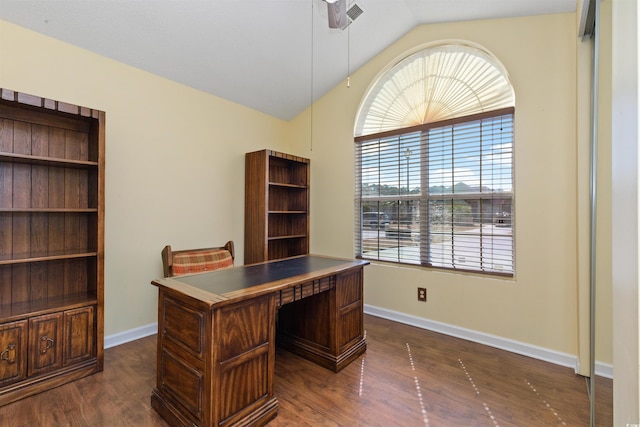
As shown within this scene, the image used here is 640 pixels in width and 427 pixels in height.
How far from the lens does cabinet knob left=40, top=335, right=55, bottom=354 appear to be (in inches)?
76.3

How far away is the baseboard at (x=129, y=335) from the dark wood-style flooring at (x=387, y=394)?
3.1 inches

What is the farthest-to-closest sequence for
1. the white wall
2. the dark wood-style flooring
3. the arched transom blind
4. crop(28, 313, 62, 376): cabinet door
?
the arched transom blind < crop(28, 313, 62, 376): cabinet door < the dark wood-style flooring < the white wall

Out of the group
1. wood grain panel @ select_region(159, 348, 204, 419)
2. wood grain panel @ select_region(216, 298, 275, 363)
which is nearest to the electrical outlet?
wood grain panel @ select_region(216, 298, 275, 363)

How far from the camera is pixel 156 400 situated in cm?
174

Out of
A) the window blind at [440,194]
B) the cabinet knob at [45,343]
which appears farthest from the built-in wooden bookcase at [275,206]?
the cabinet knob at [45,343]

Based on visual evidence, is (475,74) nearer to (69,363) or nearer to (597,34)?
(597,34)

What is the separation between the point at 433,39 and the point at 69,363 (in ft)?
13.9

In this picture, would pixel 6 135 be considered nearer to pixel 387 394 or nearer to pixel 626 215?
pixel 387 394

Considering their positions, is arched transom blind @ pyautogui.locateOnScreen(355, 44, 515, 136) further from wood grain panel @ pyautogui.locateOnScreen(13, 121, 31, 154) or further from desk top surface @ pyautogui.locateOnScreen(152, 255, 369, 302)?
wood grain panel @ pyautogui.locateOnScreen(13, 121, 31, 154)

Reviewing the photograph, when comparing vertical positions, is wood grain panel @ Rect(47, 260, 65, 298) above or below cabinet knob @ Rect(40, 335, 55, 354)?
above

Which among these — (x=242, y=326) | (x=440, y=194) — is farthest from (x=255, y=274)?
(x=440, y=194)

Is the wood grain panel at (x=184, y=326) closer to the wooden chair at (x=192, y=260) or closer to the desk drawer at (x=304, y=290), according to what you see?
the desk drawer at (x=304, y=290)

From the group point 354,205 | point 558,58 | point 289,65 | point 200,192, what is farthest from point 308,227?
point 558,58

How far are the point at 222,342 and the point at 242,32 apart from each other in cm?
258
